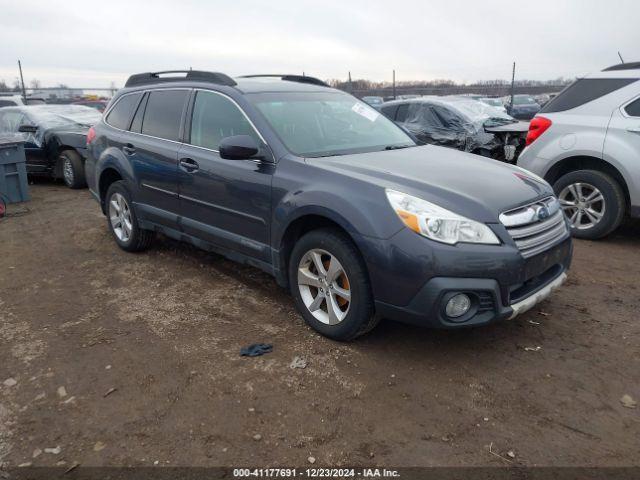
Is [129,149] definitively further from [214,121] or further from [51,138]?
[51,138]

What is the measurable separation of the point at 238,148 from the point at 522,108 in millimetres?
20458

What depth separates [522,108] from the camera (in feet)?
70.2

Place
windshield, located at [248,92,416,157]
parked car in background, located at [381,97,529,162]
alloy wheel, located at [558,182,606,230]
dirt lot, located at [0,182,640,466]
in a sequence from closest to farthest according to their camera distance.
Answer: dirt lot, located at [0,182,640,466], windshield, located at [248,92,416,157], alloy wheel, located at [558,182,606,230], parked car in background, located at [381,97,529,162]

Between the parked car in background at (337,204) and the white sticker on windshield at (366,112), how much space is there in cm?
2

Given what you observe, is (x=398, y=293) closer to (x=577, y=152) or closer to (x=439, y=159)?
(x=439, y=159)

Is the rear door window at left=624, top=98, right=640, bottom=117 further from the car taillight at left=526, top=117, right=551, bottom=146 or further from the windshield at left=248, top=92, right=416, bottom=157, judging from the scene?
the windshield at left=248, top=92, right=416, bottom=157

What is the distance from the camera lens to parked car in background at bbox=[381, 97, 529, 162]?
28.0 ft

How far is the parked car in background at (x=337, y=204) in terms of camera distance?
2.97 meters

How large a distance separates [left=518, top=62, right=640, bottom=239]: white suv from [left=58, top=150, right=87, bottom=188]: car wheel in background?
7.38 m

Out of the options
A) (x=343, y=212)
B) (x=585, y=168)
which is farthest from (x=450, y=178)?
(x=585, y=168)

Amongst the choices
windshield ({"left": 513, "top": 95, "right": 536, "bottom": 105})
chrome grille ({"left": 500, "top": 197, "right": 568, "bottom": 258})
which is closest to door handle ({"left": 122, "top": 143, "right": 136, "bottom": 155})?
chrome grille ({"left": 500, "top": 197, "right": 568, "bottom": 258})

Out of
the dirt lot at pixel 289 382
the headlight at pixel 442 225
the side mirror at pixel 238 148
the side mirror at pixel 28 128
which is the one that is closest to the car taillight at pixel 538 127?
the dirt lot at pixel 289 382

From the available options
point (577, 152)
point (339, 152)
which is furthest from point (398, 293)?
point (577, 152)

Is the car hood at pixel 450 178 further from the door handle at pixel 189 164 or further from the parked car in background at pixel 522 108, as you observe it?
the parked car in background at pixel 522 108
